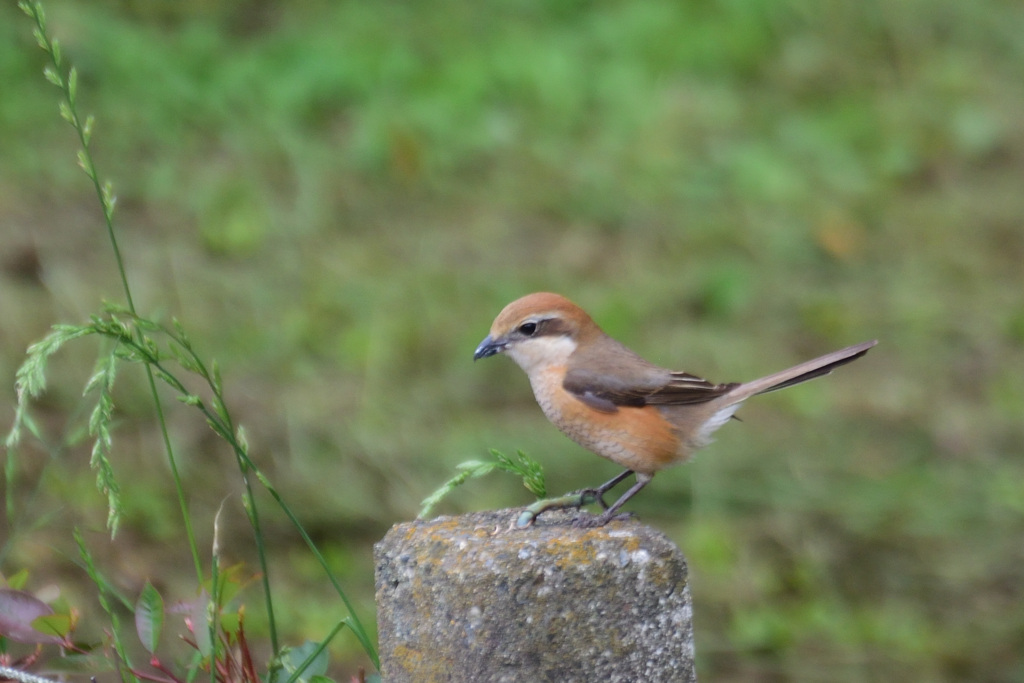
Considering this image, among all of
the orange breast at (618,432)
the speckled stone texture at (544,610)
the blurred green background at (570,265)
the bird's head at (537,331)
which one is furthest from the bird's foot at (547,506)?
the blurred green background at (570,265)

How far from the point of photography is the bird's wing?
369 cm

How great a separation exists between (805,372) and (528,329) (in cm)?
87

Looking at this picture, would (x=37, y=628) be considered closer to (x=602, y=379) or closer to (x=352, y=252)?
(x=602, y=379)

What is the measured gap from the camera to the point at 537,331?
12.4ft

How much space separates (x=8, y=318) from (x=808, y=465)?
426 centimetres

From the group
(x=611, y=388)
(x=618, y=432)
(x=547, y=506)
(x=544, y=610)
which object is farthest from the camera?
(x=611, y=388)

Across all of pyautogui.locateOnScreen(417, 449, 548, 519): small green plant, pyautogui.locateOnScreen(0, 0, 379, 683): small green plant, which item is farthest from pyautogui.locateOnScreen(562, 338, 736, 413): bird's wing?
pyautogui.locateOnScreen(0, 0, 379, 683): small green plant

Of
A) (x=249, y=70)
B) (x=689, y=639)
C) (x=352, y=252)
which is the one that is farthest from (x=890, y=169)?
(x=689, y=639)

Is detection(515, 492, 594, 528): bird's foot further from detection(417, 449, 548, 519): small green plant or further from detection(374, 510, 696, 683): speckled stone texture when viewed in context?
detection(374, 510, 696, 683): speckled stone texture

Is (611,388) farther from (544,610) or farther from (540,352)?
(544,610)

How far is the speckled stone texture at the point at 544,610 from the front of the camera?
202cm

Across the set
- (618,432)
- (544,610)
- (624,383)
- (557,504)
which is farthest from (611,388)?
(544,610)

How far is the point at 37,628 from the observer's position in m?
2.22

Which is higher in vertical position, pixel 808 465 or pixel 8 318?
pixel 8 318
